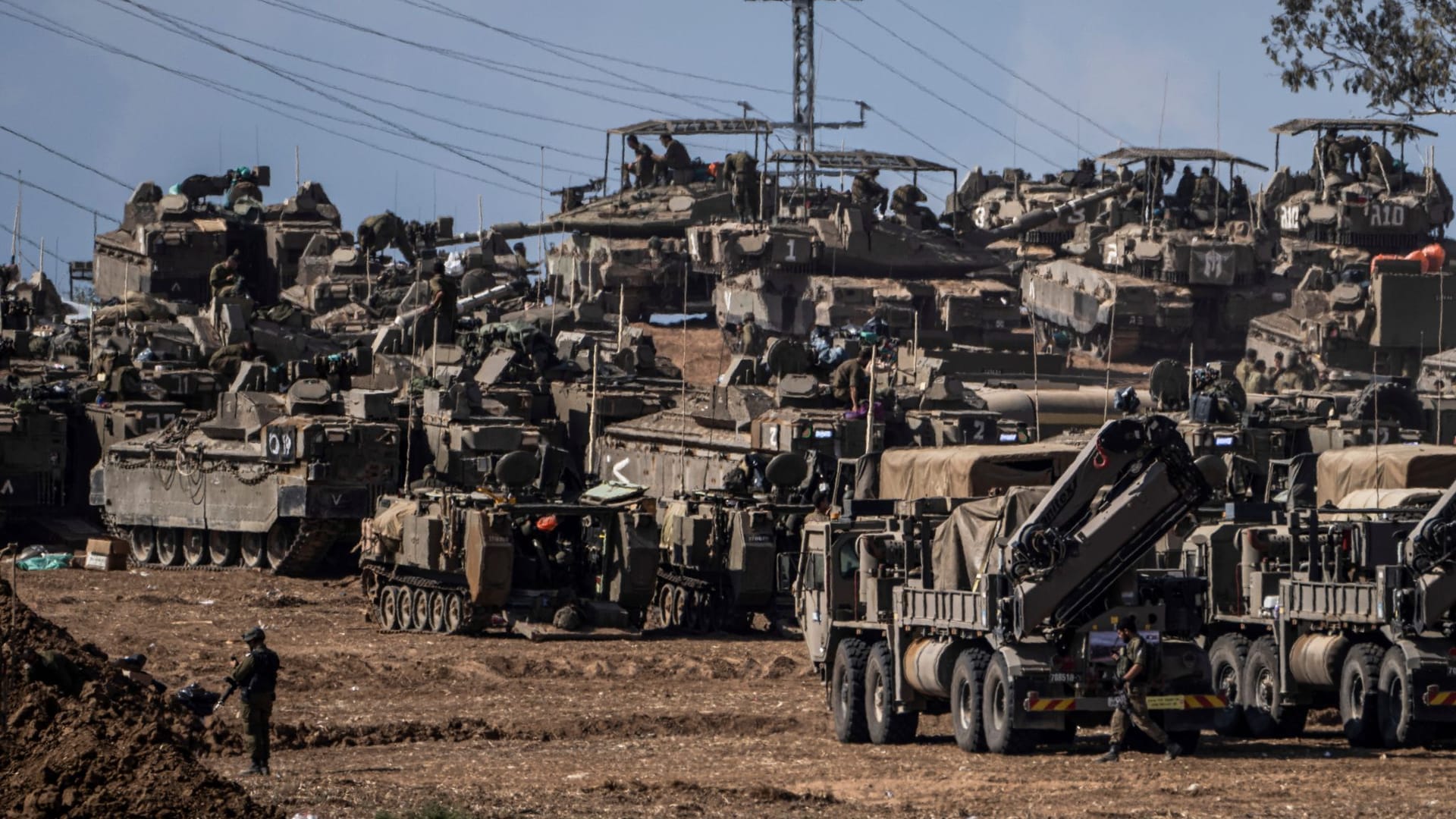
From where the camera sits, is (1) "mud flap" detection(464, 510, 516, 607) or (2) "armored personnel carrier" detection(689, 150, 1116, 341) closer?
(1) "mud flap" detection(464, 510, 516, 607)

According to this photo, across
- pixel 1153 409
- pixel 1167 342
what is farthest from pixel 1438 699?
pixel 1167 342

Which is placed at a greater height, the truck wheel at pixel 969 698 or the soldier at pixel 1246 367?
the soldier at pixel 1246 367

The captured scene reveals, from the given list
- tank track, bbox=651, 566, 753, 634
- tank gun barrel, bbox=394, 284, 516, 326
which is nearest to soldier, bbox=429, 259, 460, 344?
tank gun barrel, bbox=394, 284, 516, 326

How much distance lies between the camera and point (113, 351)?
50656 mm

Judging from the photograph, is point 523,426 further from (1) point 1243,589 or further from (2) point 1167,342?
(2) point 1167,342

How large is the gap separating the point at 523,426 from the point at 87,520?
1059 cm

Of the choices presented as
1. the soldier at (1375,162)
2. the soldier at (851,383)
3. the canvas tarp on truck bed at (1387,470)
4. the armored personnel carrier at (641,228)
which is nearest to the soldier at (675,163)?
the armored personnel carrier at (641,228)

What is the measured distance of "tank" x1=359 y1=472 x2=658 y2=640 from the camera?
31.6m

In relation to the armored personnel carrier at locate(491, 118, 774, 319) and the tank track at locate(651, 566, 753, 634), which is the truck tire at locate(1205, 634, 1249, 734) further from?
the armored personnel carrier at locate(491, 118, 774, 319)

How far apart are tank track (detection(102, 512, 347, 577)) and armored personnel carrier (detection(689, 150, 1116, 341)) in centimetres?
2798

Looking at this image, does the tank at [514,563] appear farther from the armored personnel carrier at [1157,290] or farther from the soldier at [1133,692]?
A: the armored personnel carrier at [1157,290]

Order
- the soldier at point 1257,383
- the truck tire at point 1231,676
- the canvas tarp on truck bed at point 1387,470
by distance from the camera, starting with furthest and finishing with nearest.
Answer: the soldier at point 1257,383 < the canvas tarp on truck bed at point 1387,470 < the truck tire at point 1231,676

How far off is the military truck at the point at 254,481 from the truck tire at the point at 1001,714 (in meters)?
20.9

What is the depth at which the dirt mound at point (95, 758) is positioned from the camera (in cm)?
1428
